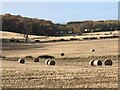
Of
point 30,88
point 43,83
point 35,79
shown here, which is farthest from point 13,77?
point 30,88

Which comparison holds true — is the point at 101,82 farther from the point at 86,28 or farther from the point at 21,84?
the point at 86,28

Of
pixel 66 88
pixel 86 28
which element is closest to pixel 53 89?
pixel 66 88

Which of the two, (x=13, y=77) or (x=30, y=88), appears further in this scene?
(x=13, y=77)

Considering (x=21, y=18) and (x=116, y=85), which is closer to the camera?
(x=116, y=85)

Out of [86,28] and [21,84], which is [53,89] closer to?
[21,84]

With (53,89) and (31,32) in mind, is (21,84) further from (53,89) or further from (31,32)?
(31,32)

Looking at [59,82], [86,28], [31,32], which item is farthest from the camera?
[86,28]

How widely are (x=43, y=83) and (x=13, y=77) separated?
310 cm

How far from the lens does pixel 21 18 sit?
18462cm

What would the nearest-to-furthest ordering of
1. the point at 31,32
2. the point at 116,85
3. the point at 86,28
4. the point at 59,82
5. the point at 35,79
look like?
the point at 116,85, the point at 59,82, the point at 35,79, the point at 31,32, the point at 86,28

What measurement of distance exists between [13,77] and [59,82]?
130 inches

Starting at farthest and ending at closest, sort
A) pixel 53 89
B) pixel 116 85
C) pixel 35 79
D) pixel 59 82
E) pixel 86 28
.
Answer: pixel 86 28
pixel 35 79
pixel 59 82
pixel 116 85
pixel 53 89

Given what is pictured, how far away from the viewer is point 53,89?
54.6ft

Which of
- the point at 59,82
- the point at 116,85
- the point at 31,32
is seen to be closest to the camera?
the point at 116,85
